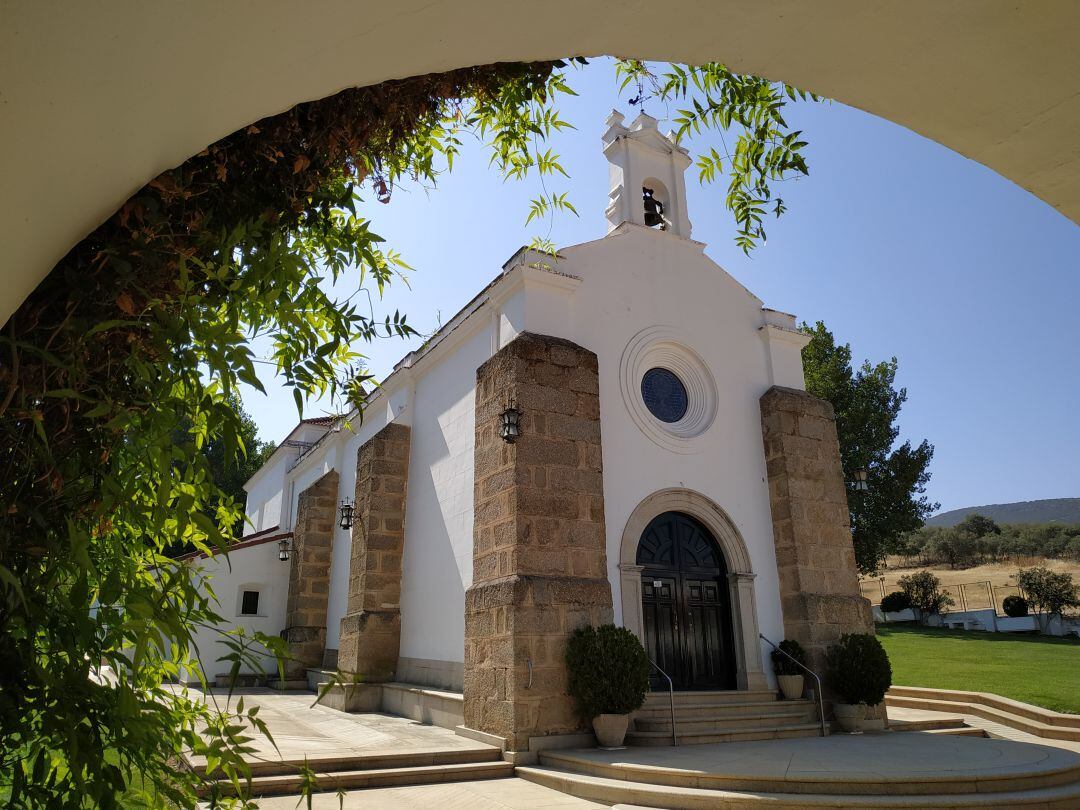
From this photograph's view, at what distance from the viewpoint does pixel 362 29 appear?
1230mm

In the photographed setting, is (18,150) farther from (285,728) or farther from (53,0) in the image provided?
(285,728)

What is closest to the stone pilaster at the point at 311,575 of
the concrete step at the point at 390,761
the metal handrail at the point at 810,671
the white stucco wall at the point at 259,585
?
the white stucco wall at the point at 259,585

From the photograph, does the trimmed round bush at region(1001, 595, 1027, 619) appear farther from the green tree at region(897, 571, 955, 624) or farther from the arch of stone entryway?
the arch of stone entryway

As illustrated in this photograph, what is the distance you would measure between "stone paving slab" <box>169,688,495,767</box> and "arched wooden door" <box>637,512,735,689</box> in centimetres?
314

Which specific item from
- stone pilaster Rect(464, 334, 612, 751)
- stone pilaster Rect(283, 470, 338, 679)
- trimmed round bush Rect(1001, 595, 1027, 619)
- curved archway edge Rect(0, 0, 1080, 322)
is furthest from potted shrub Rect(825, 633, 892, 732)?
trimmed round bush Rect(1001, 595, 1027, 619)

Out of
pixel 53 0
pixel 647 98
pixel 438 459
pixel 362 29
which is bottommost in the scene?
pixel 53 0

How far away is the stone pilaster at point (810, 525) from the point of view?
11.1m

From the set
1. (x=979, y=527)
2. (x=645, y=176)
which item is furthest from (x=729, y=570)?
(x=979, y=527)

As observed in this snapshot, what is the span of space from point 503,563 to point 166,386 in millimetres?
8171

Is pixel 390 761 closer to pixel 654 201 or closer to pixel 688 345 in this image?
pixel 688 345

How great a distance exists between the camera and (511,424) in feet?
31.7

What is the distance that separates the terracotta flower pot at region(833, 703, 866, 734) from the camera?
10.3m

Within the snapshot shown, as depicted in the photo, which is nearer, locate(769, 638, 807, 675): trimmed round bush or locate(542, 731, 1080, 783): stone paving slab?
locate(542, 731, 1080, 783): stone paving slab

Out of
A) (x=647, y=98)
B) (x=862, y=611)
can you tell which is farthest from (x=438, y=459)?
(x=647, y=98)
